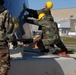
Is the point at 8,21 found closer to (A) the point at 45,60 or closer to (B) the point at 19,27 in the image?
(A) the point at 45,60

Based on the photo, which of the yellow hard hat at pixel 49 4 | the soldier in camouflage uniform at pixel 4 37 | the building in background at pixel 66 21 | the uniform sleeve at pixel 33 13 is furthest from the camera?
the building in background at pixel 66 21

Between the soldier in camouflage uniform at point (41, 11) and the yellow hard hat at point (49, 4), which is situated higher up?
the yellow hard hat at point (49, 4)

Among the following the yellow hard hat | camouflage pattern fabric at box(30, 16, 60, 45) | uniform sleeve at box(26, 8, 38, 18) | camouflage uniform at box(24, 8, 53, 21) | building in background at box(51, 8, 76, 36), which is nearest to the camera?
camouflage pattern fabric at box(30, 16, 60, 45)

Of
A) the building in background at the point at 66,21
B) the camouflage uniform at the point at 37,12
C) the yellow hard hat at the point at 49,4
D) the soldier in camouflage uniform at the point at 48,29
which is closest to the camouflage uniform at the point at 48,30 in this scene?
the soldier in camouflage uniform at the point at 48,29

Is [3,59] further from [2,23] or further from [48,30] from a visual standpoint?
[48,30]

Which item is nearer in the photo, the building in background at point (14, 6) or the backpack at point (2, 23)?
the backpack at point (2, 23)

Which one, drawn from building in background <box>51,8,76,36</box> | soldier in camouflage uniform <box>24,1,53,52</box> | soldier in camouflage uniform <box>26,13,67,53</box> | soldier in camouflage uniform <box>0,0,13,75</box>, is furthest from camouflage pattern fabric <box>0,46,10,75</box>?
building in background <box>51,8,76,36</box>

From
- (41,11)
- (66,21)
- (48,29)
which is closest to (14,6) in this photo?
(41,11)

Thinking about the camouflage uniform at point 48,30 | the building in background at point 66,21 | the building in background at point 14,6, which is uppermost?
the building in background at point 14,6

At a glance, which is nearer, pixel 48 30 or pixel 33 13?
pixel 48 30

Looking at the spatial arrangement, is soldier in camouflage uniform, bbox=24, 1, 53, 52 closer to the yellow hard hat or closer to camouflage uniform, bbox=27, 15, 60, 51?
the yellow hard hat

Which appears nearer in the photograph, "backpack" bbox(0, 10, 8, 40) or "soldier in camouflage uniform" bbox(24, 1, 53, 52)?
"backpack" bbox(0, 10, 8, 40)

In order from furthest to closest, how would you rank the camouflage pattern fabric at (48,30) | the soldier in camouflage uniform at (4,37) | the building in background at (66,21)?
the building in background at (66,21)
the camouflage pattern fabric at (48,30)
the soldier in camouflage uniform at (4,37)

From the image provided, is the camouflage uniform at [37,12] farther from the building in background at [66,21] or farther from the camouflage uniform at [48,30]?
the building in background at [66,21]
